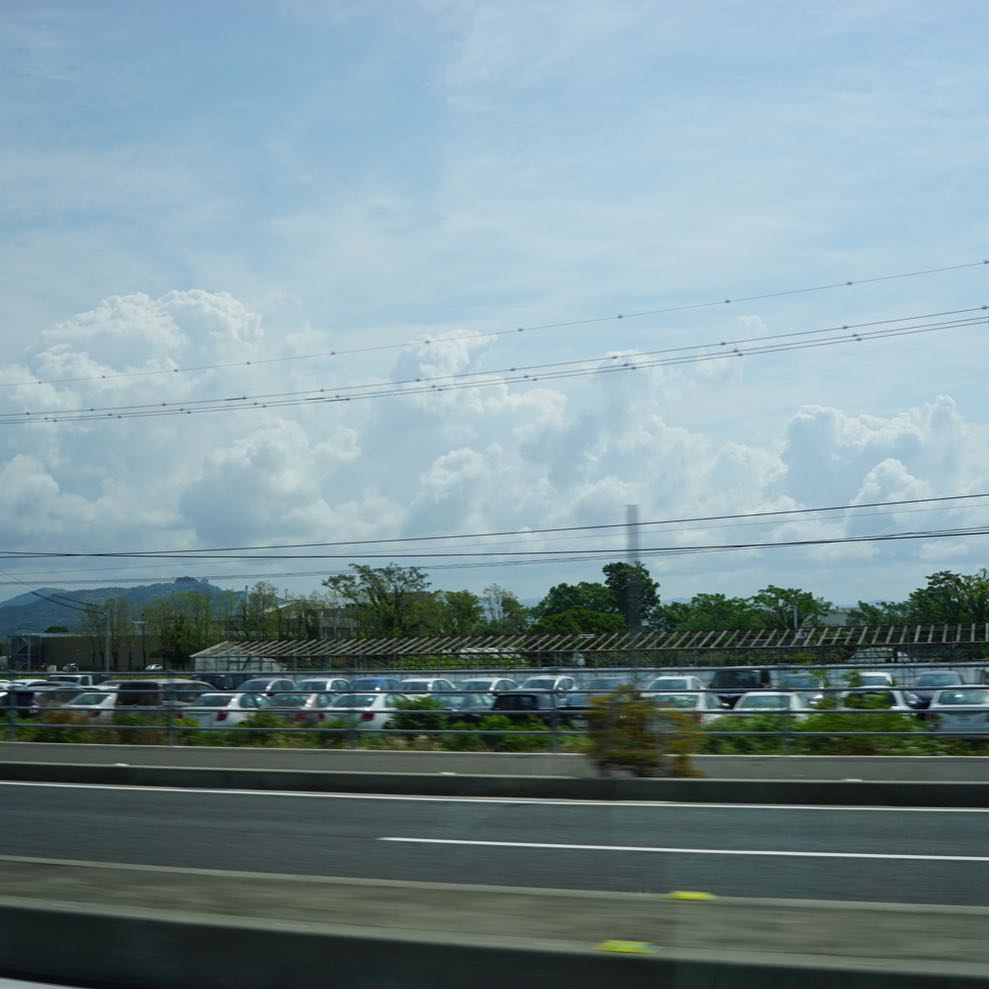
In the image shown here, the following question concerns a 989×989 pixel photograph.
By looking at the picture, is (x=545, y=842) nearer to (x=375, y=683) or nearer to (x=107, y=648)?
(x=375, y=683)

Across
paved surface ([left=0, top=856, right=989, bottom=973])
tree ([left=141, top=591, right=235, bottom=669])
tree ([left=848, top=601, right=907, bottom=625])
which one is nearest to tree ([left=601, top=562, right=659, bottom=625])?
tree ([left=848, top=601, right=907, bottom=625])

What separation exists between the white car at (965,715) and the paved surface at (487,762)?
2.27ft

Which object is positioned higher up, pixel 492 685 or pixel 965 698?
pixel 965 698

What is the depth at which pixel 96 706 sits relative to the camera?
2456cm

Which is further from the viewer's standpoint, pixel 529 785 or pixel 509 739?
pixel 509 739

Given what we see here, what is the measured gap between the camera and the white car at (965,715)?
1666cm

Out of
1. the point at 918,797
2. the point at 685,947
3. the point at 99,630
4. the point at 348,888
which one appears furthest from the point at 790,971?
the point at 99,630

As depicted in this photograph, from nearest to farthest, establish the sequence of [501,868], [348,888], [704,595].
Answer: [348,888] → [501,868] → [704,595]

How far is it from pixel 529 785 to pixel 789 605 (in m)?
76.8

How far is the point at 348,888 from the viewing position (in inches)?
278

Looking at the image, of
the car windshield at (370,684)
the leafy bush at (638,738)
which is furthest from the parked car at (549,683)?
the leafy bush at (638,738)

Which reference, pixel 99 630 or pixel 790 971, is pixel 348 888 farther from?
pixel 99 630

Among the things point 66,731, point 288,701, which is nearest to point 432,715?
point 66,731

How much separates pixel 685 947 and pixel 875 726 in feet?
43.1
